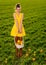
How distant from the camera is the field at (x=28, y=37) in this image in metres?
7.61

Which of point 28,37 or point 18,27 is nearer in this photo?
point 18,27

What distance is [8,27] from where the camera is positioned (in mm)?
10336

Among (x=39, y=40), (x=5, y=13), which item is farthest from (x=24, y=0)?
(x=39, y=40)

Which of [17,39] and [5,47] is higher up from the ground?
[17,39]

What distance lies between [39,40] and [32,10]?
15.0ft

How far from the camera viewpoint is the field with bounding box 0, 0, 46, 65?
25.0 ft

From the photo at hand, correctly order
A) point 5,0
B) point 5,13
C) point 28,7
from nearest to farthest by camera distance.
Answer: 1. point 5,13
2. point 28,7
3. point 5,0

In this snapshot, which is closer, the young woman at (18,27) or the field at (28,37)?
the young woman at (18,27)

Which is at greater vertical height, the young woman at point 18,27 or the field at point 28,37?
the young woman at point 18,27

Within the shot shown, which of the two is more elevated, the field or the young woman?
the young woman

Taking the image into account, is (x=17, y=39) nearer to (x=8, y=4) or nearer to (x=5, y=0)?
(x=8, y=4)

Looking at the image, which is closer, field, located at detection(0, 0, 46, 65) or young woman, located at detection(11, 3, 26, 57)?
young woman, located at detection(11, 3, 26, 57)

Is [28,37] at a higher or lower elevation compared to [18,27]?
lower

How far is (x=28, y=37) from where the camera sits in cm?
916
